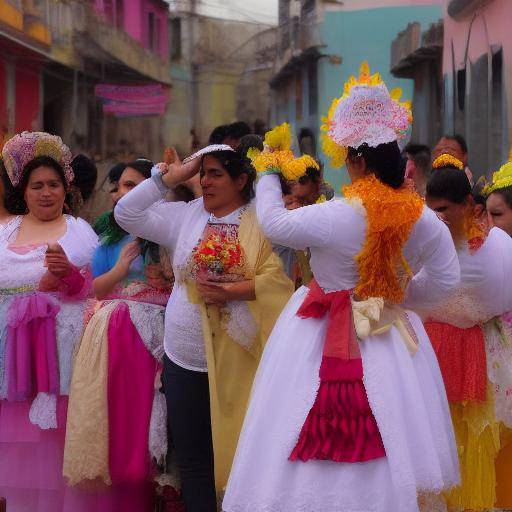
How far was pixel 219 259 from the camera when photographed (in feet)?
11.6

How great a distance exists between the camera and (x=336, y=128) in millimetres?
3109

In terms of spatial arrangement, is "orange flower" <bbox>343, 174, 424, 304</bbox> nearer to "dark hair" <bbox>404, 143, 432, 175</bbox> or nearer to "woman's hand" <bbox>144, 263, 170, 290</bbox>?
"woman's hand" <bbox>144, 263, 170, 290</bbox>

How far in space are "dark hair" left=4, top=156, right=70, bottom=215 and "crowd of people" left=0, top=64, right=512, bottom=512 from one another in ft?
0.04

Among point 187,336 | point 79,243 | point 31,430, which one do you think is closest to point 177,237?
point 187,336

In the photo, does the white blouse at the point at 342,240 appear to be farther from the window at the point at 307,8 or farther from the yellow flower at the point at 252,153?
the window at the point at 307,8

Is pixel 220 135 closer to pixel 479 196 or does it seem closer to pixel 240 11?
pixel 479 196

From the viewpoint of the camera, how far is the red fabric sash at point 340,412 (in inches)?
112

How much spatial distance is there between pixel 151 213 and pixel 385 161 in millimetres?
1127

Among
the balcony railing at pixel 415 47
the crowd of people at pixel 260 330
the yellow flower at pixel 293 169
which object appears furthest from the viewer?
the balcony railing at pixel 415 47

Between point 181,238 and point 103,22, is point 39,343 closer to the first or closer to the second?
point 181,238

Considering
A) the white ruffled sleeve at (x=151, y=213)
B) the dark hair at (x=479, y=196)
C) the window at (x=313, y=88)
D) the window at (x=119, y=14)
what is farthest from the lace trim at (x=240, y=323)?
the window at (x=119, y=14)

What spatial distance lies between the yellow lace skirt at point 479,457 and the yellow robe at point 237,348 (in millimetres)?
893

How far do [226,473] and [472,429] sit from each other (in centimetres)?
103

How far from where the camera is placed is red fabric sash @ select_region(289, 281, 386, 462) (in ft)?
9.36
